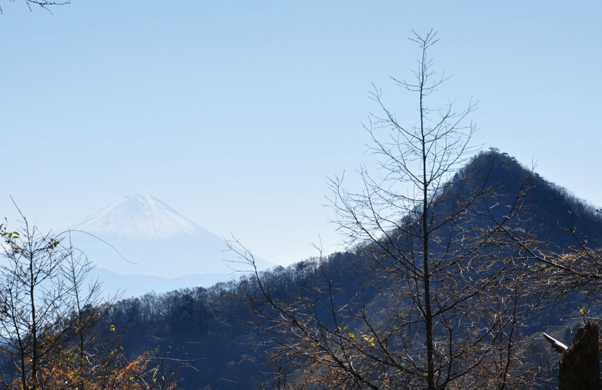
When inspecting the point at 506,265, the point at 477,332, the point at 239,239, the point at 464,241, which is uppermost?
the point at 239,239

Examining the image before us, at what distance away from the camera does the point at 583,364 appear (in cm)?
419

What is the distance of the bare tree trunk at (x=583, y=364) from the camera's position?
13.7 feet

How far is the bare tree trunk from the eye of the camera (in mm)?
4164

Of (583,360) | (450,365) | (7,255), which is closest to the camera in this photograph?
(583,360)

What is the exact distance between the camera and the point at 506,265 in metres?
5.28

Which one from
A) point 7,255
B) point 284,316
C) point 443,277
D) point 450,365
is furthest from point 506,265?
point 7,255

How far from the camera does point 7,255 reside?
6574mm

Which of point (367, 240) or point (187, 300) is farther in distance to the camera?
point (187, 300)

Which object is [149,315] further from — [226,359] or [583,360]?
[583,360]

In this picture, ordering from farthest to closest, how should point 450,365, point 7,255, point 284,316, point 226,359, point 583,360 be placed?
1. point 226,359
2. point 7,255
3. point 284,316
4. point 450,365
5. point 583,360

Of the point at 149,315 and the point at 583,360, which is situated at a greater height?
the point at 149,315

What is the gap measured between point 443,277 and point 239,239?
7.05 ft

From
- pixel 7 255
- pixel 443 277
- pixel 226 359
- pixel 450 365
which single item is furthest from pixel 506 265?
pixel 226 359

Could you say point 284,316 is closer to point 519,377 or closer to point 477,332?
point 477,332
